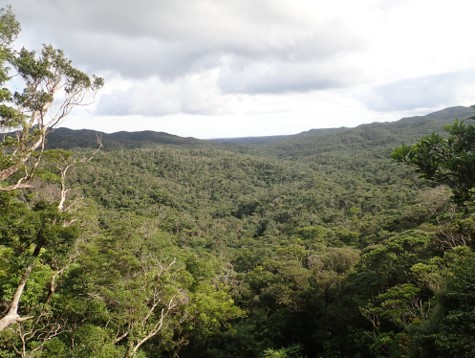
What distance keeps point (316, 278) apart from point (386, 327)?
5979 mm

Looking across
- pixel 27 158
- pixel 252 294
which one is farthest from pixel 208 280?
pixel 27 158

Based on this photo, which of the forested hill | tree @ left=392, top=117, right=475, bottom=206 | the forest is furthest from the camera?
the forested hill

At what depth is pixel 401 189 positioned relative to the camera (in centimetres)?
6366

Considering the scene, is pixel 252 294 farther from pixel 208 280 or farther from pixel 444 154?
pixel 444 154

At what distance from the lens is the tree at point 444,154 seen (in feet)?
16.6

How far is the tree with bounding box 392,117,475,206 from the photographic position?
16.6ft

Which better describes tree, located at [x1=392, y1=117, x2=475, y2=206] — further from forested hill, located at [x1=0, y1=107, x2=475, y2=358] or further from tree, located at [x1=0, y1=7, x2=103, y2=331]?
tree, located at [x1=0, y1=7, x2=103, y2=331]

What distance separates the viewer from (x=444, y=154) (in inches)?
205

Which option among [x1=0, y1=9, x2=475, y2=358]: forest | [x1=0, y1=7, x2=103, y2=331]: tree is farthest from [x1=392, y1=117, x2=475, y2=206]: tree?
[x1=0, y1=7, x2=103, y2=331]: tree

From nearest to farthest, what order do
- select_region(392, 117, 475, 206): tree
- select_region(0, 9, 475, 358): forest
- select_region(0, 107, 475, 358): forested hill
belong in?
select_region(392, 117, 475, 206): tree, select_region(0, 9, 475, 358): forest, select_region(0, 107, 475, 358): forested hill

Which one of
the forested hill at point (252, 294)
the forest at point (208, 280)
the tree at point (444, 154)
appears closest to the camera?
the tree at point (444, 154)

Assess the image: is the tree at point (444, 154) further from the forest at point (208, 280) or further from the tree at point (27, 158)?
the tree at point (27, 158)

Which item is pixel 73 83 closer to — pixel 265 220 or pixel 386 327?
pixel 386 327

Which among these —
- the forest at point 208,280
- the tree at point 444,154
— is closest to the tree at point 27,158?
the forest at point 208,280
